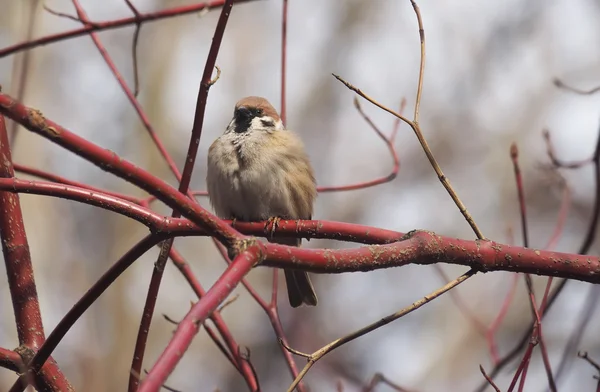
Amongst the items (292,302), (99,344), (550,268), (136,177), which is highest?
(99,344)

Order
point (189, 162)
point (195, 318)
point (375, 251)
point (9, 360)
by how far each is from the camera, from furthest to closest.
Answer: point (189, 162) < point (9, 360) < point (375, 251) < point (195, 318)

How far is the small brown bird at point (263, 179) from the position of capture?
343 cm

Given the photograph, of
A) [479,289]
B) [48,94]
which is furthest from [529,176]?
[48,94]

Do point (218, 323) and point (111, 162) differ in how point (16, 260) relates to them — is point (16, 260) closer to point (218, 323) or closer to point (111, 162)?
point (218, 323)

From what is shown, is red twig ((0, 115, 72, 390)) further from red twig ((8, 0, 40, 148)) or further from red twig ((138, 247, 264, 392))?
red twig ((138, 247, 264, 392))

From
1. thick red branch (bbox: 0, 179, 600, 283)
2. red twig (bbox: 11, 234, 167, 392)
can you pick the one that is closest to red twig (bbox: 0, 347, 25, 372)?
red twig (bbox: 11, 234, 167, 392)

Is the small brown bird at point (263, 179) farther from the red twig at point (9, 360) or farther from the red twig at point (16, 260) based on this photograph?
the red twig at point (9, 360)

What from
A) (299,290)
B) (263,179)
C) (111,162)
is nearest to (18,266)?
(111,162)

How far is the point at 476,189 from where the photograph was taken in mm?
10312

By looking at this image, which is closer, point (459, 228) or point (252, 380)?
point (252, 380)

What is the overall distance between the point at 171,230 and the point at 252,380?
0.78 meters

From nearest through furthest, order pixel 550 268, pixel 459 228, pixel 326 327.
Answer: pixel 550 268, pixel 326 327, pixel 459 228

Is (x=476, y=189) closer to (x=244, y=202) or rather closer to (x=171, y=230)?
(x=244, y=202)

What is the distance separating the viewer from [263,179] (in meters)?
3.43
